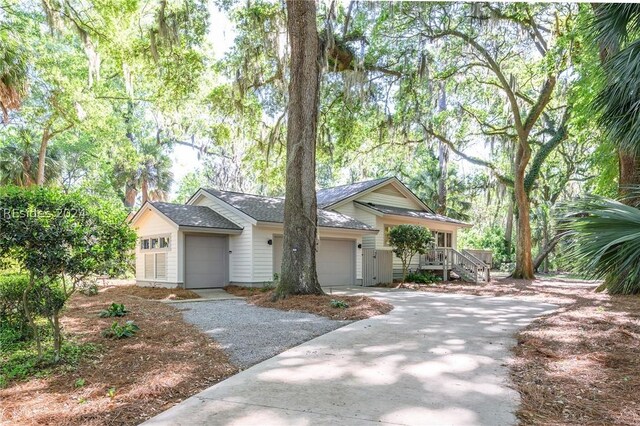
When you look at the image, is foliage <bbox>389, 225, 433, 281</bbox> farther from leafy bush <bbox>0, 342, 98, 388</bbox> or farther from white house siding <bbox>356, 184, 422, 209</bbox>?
leafy bush <bbox>0, 342, 98, 388</bbox>

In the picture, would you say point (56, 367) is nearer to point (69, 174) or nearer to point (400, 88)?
point (400, 88)

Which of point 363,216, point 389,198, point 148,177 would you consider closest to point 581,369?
point 363,216

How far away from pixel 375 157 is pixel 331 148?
6.63 metres

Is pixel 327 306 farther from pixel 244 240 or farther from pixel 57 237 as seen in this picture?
pixel 244 240

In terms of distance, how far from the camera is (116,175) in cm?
2594

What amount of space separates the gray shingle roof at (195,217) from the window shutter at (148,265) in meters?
1.98

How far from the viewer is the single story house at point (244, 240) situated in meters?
14.1

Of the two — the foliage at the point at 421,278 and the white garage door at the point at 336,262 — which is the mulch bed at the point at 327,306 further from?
the foliage at the point at 421,278

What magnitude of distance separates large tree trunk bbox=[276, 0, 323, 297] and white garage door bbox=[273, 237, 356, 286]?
482cm

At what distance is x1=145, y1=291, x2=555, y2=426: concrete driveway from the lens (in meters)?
3.25

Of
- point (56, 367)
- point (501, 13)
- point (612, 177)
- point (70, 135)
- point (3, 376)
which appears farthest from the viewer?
point (70, 135)

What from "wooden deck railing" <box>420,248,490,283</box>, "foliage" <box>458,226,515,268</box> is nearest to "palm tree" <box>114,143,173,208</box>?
"wooden deck railing" <box>420,248,490,283</box>

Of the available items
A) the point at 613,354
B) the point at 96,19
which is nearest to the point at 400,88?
the point at 96,19

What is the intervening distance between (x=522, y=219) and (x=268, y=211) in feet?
39.0
